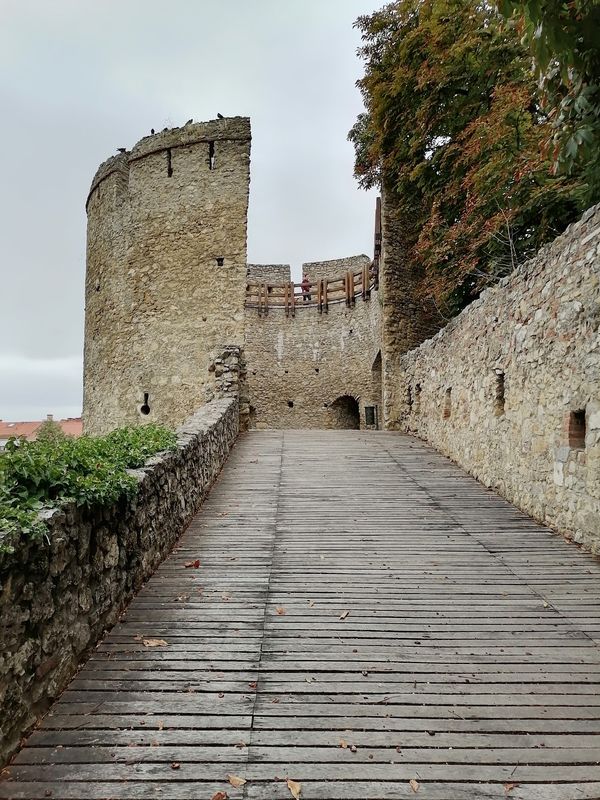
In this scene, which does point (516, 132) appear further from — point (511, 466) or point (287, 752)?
point (287, 752)

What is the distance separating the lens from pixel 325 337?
19672mm

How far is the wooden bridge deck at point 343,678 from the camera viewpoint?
6.35ft

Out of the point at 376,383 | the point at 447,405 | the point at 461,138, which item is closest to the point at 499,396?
the point at 447,405

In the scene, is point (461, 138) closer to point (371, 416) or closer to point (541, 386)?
point (541, 386)

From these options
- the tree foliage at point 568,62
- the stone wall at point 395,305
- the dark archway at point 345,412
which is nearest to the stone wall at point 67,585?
the tree foliage at point 568,62

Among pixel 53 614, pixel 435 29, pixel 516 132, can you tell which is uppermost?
pixel 435 29

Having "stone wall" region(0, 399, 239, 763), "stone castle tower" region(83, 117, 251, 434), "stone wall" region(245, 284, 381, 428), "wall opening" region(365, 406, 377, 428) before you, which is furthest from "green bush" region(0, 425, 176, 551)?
"stone wall" region(245, 284, 381, 428)

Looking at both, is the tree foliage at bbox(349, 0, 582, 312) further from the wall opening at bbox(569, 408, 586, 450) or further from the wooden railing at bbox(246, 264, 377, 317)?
the wooden railing at bbox(246, 264, 377, 317)

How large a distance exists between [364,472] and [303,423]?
12325 mm

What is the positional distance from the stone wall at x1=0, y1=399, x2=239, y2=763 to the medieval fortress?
3.55m

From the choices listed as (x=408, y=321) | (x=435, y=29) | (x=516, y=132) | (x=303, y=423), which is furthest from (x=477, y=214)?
(x=303, y=423)

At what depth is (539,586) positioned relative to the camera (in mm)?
3680

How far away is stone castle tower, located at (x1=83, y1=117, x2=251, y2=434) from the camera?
487 inches

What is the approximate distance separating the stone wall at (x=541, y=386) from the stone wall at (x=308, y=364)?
1091 centimetres
